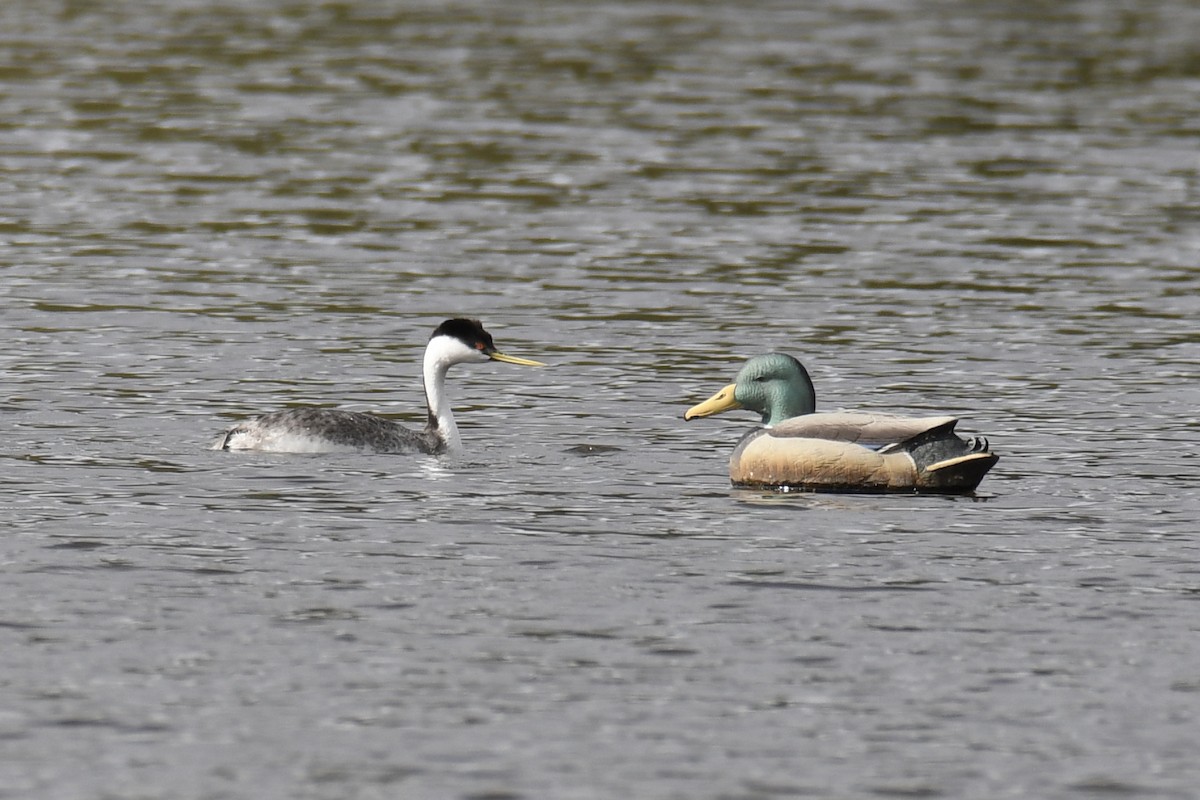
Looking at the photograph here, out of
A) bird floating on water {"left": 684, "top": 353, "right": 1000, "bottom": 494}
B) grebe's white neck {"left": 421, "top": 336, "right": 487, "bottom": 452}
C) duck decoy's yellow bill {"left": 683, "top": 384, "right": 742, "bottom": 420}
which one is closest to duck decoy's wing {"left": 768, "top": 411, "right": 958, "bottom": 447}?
bird floating on water {"left": 684, "top": 353, "right": 1000, "bottom": 494}

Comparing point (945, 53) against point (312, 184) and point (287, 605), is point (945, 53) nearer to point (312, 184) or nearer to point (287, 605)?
point (312, 184)

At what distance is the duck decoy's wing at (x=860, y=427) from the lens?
56.7ft

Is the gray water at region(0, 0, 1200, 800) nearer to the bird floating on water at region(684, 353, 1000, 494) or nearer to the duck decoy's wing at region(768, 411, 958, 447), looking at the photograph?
the bird floating on water at region(684, 353, 1000, 494)

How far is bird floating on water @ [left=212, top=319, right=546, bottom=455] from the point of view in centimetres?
1833

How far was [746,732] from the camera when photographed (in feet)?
36.5

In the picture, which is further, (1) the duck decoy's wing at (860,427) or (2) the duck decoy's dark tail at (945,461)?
(1) the duck decoy's wing at (860,427)

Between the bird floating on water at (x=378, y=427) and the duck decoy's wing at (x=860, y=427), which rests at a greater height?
the duck decoy's wing at (x=860, y=427)

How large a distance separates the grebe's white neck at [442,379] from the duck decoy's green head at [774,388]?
6.23 ft

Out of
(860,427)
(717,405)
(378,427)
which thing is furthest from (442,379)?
(860,427)

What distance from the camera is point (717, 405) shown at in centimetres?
1864

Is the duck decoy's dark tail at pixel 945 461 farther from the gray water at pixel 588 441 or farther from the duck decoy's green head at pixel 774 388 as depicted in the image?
the duck decoy's green head at pixel 774 388

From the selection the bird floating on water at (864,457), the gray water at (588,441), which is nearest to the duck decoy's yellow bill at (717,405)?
the gray water at (588,441)

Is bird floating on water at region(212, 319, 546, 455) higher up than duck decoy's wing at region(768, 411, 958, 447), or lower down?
lower down

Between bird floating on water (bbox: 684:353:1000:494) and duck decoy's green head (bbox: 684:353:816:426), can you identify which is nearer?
bird floating on water (bbox: 684:353:1000:494)
